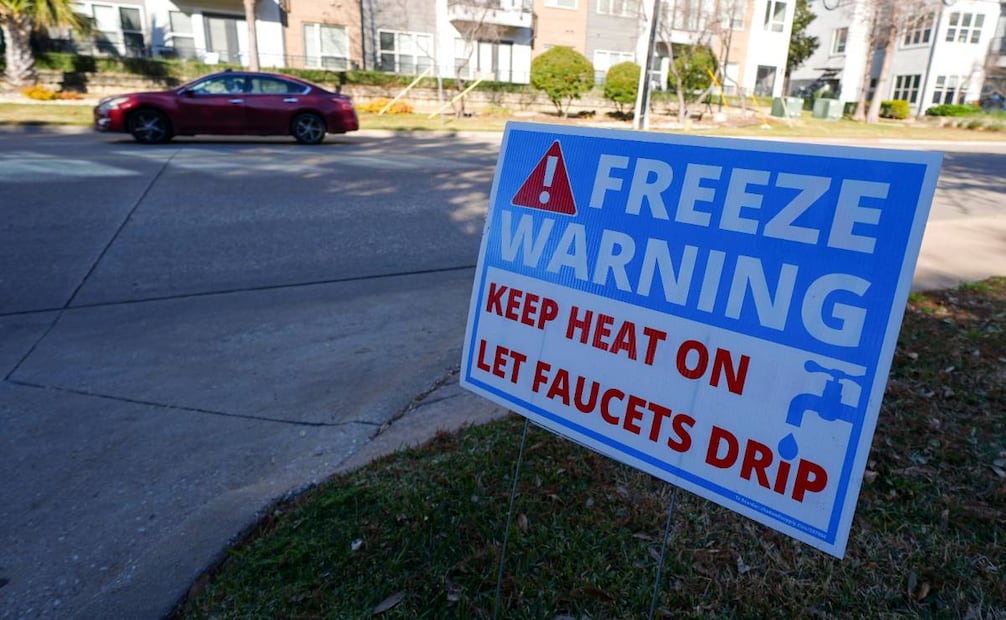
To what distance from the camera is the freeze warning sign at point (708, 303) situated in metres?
1.54

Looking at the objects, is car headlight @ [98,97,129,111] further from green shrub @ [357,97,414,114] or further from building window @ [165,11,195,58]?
building window @ [165,11,195,58]

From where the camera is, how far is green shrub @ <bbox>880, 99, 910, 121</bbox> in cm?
4125

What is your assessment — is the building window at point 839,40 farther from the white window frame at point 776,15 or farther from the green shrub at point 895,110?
the white window frame at point 776,15

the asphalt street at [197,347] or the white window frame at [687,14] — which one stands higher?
the white window frame at [687,14]

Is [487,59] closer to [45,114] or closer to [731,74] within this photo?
[731,74]

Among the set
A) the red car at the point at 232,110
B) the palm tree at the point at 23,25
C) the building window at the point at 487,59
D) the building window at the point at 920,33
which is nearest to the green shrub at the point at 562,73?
the building window at the point at 487,59

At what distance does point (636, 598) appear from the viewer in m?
2.42

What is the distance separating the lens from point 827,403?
1.58 m

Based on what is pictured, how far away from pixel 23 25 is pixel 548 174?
92.3 feet

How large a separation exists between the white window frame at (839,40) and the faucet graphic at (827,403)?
57.2 m

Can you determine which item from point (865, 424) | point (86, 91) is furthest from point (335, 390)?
point (86, 91)

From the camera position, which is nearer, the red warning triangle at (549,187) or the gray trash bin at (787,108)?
the red warning triangle at (549,187)

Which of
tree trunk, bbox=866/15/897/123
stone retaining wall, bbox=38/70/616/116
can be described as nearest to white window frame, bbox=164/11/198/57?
stone retaining wall, bbox=38/70/616/116

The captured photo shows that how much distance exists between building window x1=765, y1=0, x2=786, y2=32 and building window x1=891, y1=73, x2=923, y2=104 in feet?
39.7
